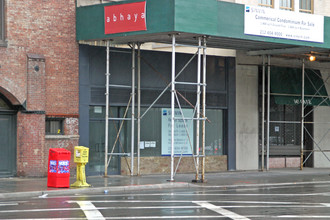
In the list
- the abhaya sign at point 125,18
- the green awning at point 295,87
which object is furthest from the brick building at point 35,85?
the green awning at point 295,87

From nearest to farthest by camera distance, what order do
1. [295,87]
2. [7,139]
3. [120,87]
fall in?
[7,139] → [120,87] → [295,87]

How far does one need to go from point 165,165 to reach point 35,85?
6569mm

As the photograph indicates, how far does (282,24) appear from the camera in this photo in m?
23.9

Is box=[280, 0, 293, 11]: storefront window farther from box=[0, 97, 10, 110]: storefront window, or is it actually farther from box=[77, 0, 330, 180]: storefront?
box=[0, 97, 10, 110]: storefront window

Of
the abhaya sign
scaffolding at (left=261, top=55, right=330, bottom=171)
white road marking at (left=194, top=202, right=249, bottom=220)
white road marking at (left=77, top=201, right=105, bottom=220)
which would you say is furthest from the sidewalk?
the abhaya sign

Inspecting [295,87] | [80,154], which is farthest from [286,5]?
[80,154]

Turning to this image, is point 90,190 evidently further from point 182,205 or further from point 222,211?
point 222,211

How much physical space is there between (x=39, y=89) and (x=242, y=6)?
8079mm

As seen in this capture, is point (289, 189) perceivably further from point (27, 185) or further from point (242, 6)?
point (27, 185)

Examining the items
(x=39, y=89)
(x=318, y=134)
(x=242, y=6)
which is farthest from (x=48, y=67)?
(x=318, y=134)

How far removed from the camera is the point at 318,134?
31.0 meters

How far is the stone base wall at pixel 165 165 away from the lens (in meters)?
25.0

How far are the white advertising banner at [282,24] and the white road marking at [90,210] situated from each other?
34.0 ft

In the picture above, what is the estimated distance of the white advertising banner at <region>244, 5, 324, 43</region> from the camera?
23.1 meters
